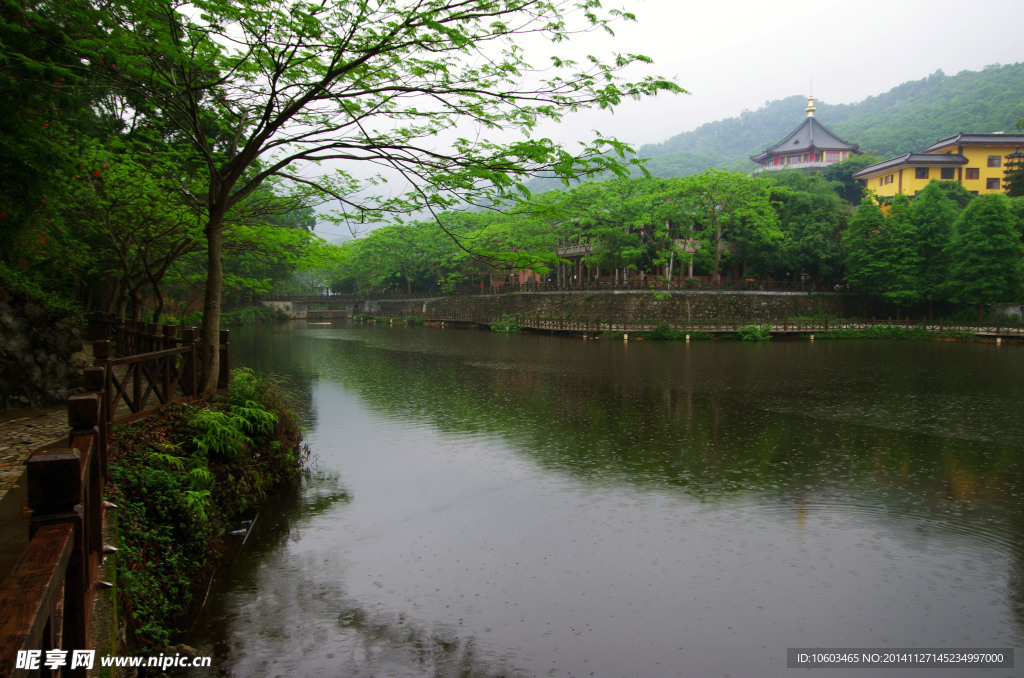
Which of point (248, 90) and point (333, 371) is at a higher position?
point (248, 90)

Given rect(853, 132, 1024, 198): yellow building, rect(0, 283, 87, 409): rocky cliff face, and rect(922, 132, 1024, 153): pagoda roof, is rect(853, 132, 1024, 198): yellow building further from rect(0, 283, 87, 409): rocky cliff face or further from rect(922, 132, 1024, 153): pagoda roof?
rect(0, 283, 87, 409): rocky cliff face

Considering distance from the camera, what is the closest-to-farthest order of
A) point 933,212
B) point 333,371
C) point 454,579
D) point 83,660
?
1. point 83,660
2. point 454,579
3. point 333,371
4. point 933,212

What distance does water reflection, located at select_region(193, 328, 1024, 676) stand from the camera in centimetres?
582

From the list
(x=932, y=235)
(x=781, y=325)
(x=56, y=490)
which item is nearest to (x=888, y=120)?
(x=932, y=235)

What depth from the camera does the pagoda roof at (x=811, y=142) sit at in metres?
69.4

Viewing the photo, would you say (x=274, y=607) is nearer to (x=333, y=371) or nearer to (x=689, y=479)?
(x=689, y=479)

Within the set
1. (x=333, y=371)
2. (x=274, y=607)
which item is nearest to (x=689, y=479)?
(x=274, y=607)

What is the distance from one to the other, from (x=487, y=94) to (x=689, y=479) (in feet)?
22.4

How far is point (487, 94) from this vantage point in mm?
7949

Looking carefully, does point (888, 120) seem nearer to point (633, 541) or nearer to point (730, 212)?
point (730, 212)

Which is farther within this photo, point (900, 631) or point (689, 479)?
point (689, 479)

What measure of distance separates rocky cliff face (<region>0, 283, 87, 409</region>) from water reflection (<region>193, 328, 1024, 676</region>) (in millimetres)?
4210

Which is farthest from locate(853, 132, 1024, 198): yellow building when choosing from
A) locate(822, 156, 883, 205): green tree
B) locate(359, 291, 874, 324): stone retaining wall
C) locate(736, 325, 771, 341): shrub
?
locate(736, 325, 771, 341): shrub

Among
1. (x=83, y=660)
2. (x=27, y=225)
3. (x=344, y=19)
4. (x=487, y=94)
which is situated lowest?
(x=83, y=660)
